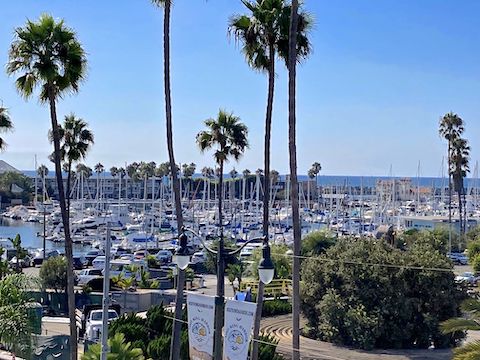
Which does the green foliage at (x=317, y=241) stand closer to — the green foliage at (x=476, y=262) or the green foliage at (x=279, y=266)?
the green foliage at (x=279, y=266)

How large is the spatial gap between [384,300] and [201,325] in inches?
654

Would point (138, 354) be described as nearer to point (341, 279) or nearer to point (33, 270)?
point (341, 279)

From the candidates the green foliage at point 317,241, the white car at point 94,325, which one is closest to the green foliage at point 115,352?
the white car at point 94,325

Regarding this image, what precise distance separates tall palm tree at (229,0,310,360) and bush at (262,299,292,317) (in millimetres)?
14594

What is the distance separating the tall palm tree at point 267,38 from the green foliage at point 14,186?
16028cm

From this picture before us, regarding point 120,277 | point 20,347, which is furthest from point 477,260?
point 20,347

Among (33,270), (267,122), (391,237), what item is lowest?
(33,270)

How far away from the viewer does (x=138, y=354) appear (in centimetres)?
1866

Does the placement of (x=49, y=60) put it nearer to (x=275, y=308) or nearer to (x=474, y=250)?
(x=275, y=308)

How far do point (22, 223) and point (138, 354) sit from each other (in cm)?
14641

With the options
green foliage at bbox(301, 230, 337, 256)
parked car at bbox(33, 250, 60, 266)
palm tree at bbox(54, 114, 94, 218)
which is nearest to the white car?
palm tree at bbox(54, 114, 94, 218)

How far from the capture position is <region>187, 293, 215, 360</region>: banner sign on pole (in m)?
15.5

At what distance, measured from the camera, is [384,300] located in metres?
30.8

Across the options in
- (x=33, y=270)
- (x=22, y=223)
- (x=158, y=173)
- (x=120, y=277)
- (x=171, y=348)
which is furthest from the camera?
(x=158, y=173)
